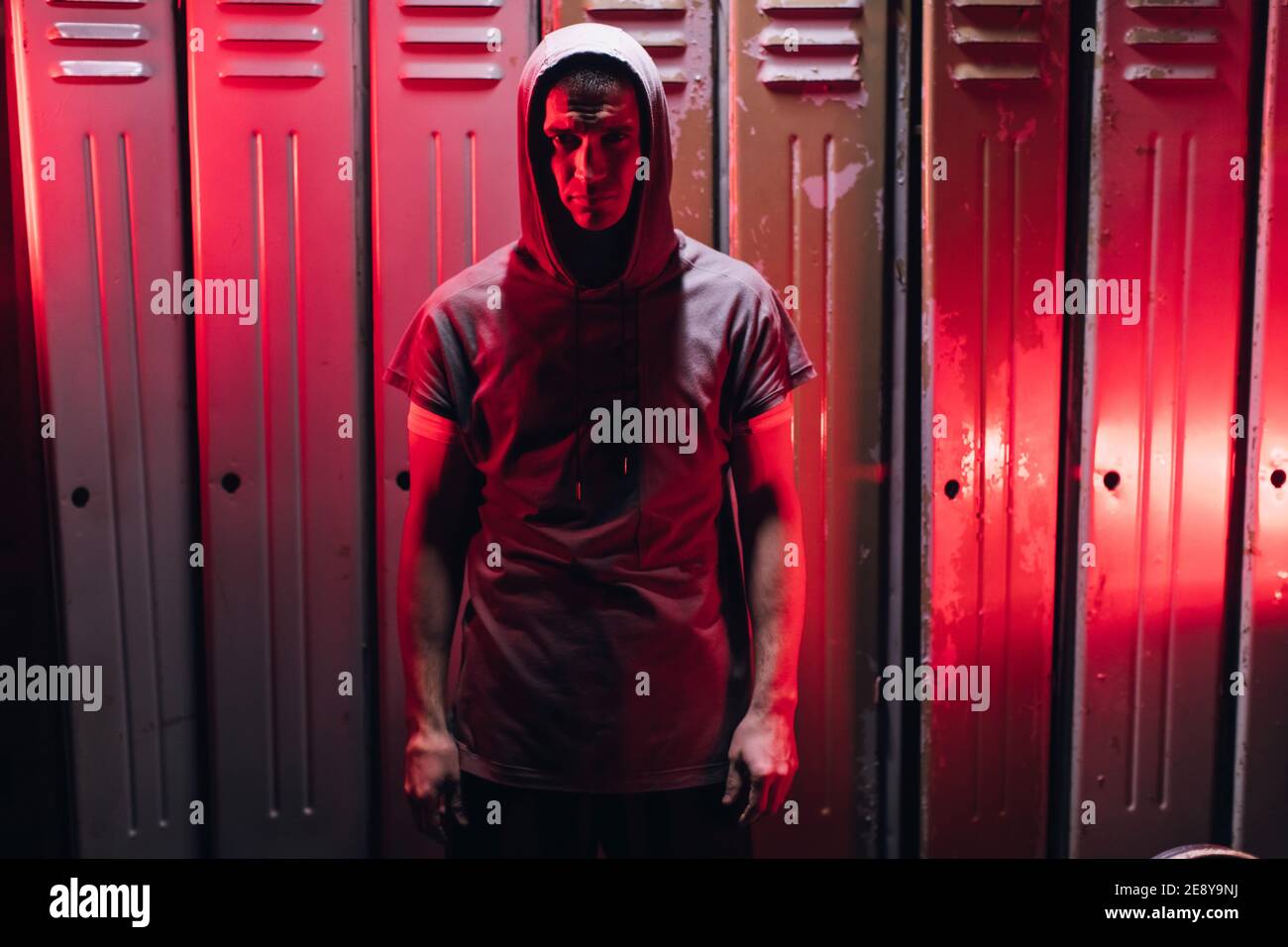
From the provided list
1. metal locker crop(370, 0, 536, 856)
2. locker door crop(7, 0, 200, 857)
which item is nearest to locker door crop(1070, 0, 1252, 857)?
metal locker crop(370, 0, 536, 856)

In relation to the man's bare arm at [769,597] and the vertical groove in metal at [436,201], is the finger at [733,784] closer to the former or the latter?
the man's bare arm at [769,597]

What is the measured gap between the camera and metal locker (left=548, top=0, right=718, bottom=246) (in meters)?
1.72

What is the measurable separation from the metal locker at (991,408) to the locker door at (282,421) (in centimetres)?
111

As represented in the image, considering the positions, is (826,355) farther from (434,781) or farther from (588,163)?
(434,781)

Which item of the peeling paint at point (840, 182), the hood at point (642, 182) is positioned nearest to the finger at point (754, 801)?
the hood at point (642, 182)

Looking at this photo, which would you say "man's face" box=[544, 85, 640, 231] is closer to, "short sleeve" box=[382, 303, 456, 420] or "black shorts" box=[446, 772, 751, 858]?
"short sleeve" box=[382, 303, 456, 420]

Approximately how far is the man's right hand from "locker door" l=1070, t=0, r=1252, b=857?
3.96ft

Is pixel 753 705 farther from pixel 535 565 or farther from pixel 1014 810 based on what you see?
pixel 1014 810

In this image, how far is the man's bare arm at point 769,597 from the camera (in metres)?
1.51
